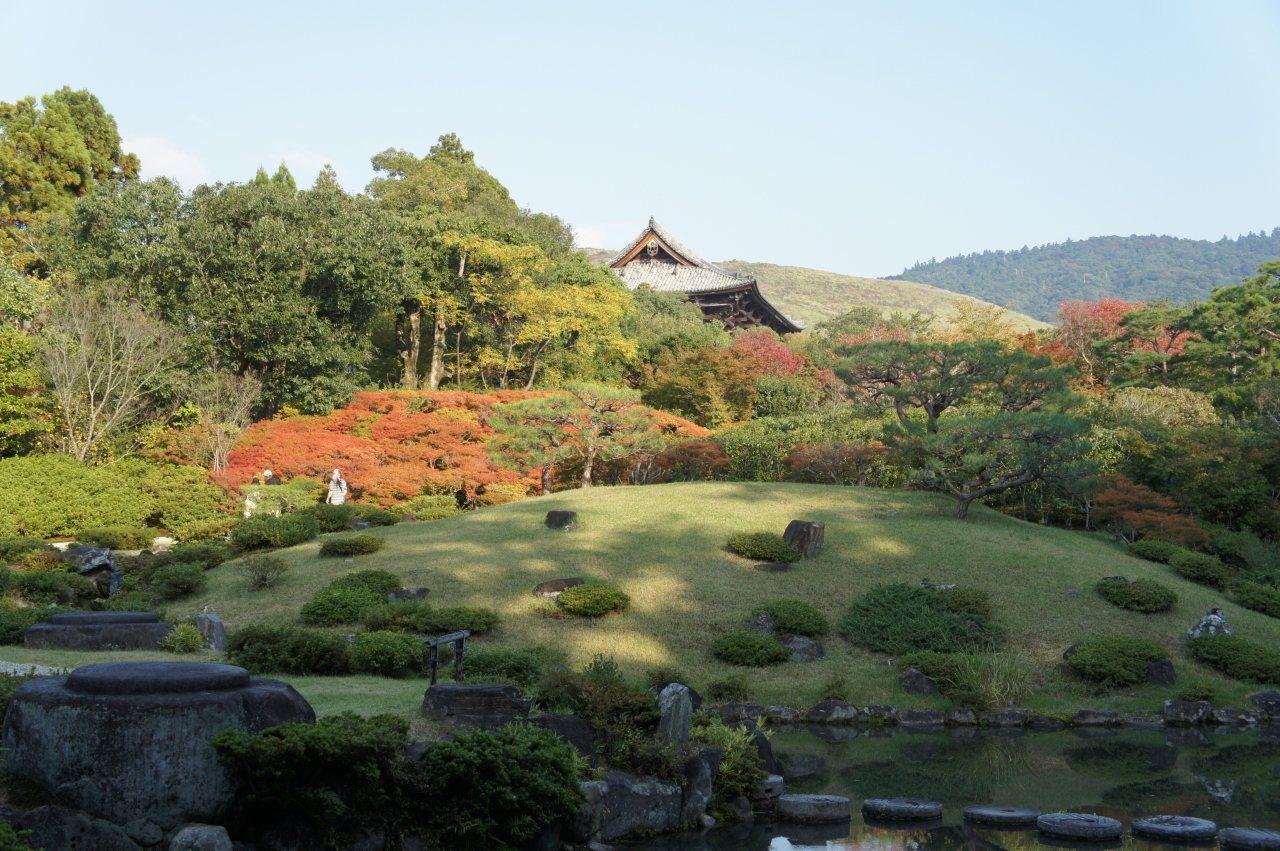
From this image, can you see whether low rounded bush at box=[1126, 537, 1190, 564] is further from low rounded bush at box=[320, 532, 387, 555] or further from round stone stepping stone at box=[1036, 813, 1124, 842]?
low rounded bush at box=[320, 532, 387, 555]

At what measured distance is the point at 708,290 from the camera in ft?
168

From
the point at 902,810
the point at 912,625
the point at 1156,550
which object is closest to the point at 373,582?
the point at 912,625

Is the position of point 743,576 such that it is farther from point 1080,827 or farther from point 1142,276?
point 1142,276

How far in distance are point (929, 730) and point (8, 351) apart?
22.9 m

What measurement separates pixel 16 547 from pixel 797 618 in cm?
1468

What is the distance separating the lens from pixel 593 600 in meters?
15.0

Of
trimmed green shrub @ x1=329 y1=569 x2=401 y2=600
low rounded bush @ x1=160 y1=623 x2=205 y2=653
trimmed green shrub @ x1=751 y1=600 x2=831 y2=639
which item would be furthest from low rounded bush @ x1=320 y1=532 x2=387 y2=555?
trimmed green shrub @ x1=751 y1=600 x2=831 y2=639

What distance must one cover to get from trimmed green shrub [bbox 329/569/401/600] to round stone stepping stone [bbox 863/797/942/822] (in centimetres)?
878

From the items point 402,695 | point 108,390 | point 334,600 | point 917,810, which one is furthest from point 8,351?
point 917,810

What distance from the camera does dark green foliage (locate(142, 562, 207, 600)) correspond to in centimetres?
1611

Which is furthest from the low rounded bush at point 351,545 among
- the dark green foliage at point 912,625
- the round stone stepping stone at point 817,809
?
the round stone stepping stone at point 817,809

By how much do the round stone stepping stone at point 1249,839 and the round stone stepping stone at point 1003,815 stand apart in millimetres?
1472

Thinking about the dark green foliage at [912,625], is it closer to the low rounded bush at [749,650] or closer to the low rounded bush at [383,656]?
the low rounded bush at [749,650]

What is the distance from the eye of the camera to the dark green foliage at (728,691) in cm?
1281
